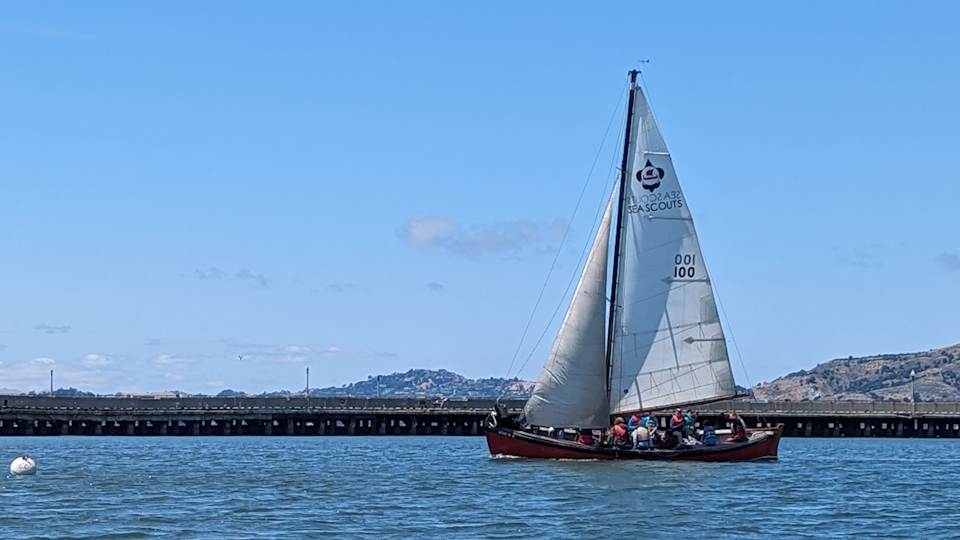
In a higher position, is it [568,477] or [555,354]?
[555,354]

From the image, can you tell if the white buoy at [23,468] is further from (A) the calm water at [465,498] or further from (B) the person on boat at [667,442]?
(B) the person on boat at [667,442]

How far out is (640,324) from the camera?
61844 mm

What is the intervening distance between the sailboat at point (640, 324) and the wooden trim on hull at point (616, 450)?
0.08 metres

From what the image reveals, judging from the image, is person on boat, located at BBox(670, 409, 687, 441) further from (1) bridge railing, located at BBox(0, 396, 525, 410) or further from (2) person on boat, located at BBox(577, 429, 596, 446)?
(1) bridge railing, located at BBox(0, 396, 525, 410)

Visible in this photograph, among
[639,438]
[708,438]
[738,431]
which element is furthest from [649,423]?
[738,431]

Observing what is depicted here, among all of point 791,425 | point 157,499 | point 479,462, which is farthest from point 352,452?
point 791,425

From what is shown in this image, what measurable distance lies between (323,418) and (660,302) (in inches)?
1874

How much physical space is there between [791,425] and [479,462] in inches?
1841

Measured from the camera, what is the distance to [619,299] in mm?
62062

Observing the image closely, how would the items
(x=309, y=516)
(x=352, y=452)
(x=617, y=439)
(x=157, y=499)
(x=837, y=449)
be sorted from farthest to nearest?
(x=837, y=449), (x=352, y=452), (x=617, y=439), (x=157, y=499), (x=309, y=516)

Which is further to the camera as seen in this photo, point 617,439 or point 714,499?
point 617,439

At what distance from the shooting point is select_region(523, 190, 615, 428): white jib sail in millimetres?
61656

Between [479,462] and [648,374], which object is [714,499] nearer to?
[648,374]

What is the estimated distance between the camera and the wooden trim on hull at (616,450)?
60.8 metres
